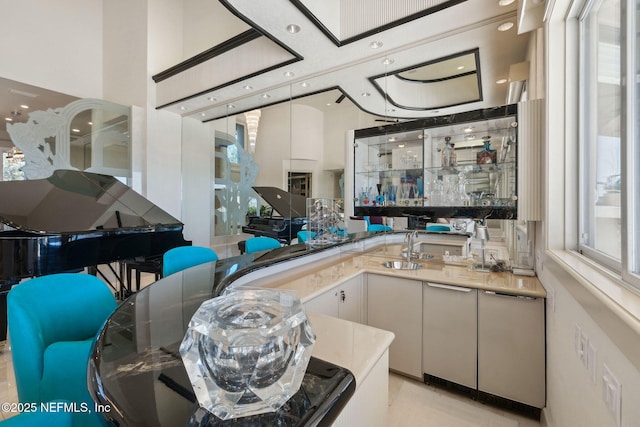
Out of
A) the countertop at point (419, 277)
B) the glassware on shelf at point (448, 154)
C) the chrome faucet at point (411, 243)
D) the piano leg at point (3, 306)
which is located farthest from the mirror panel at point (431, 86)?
the piano leg at point (3, 306)

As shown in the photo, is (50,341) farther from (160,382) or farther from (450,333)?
(450,333)

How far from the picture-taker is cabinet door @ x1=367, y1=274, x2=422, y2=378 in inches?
84.2

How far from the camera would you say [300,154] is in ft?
15.9

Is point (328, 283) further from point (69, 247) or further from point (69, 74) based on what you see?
point (69, 74)

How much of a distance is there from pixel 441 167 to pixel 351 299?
1.64 metres

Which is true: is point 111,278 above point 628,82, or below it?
below

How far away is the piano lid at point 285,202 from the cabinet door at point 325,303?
304 centimetres

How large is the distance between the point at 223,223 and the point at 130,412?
5436 mm

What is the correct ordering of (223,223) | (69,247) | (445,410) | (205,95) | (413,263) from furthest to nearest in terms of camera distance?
(223,223) < (205,95) < (413,263) < (69,247) < (445,410)

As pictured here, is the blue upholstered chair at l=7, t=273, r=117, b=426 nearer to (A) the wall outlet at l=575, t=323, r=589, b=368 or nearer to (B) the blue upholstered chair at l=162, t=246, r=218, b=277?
(B) the blue upholstered chair at l=162, t=246, r=218, b=277

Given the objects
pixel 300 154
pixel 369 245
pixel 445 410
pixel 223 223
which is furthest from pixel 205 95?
pixel 445 410

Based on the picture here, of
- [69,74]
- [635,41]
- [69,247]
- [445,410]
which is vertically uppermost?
[69,74]

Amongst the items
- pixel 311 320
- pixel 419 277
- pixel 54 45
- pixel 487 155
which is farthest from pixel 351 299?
pixel 54 45

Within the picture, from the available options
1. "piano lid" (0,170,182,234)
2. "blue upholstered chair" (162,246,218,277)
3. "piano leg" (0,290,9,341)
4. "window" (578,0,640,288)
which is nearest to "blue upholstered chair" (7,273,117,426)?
"blue upholstered chair" (162,246,218,277)
